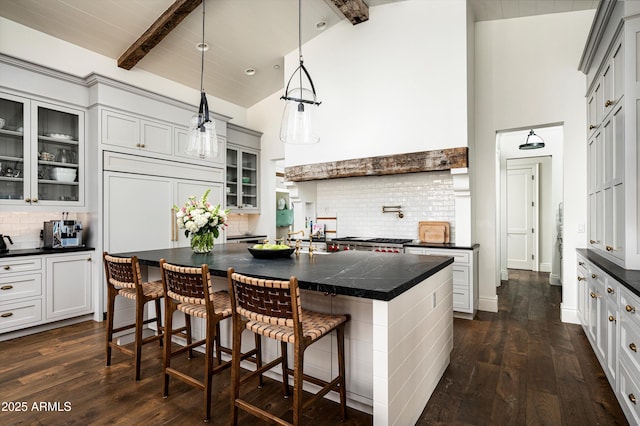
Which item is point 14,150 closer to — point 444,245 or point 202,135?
point 202,135

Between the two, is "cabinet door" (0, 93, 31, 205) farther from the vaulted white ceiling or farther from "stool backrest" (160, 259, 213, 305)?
"stool backrest" (160, 259, 213, 305)

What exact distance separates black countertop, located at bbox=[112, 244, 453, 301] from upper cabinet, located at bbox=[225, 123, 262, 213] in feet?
10.3

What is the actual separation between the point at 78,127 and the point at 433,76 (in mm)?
4372

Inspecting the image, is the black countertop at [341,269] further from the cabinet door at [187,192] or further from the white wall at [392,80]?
the white wall at [392,80]

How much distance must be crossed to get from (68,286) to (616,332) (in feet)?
16.7

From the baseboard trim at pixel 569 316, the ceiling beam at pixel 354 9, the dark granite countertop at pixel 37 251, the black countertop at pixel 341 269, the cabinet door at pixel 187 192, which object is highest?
the ceiling beam at pixel 354 9

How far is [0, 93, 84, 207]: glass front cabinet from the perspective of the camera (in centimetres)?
361

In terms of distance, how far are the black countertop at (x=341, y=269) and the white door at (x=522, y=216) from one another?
594 cm

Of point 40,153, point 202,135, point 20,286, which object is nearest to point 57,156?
point 40,153

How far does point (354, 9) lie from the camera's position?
14.5 ft

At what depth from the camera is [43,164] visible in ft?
12.6

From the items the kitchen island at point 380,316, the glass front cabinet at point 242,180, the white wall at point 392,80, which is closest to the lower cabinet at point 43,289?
the kitchen island at point 380,316

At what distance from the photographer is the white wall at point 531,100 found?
3.95 metres

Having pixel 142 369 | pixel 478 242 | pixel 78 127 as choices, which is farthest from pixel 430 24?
pixel 142 369
